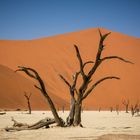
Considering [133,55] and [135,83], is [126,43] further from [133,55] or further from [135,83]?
[135,83]

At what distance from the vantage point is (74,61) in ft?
270

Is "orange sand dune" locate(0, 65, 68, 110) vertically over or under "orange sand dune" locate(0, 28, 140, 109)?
under

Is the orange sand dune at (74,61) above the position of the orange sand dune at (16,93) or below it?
above

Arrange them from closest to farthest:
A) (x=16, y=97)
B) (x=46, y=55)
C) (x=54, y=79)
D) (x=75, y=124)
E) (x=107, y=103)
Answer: (x=75, y=124)
(x=16, y=97)
(x=107, y=103)
(x=54, y=79)
(x=46, y=55)

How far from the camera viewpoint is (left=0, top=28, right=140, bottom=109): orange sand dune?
227 feet

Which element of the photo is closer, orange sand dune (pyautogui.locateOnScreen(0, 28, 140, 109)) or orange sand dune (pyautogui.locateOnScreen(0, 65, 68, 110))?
orange sand dune (pyautogui.locateOnScreen(0, 65, 68, 110))

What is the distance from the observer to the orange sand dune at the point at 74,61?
227 ft

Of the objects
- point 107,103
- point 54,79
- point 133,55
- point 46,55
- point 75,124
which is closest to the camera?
point 75,124

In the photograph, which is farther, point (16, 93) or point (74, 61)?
point (74, 61)

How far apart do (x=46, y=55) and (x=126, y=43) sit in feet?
97.8

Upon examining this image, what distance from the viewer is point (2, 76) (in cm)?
5459

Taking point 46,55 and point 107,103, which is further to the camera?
point 46,55

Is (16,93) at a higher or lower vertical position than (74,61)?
lower

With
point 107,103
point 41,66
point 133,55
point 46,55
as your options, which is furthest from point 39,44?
point 107,103
